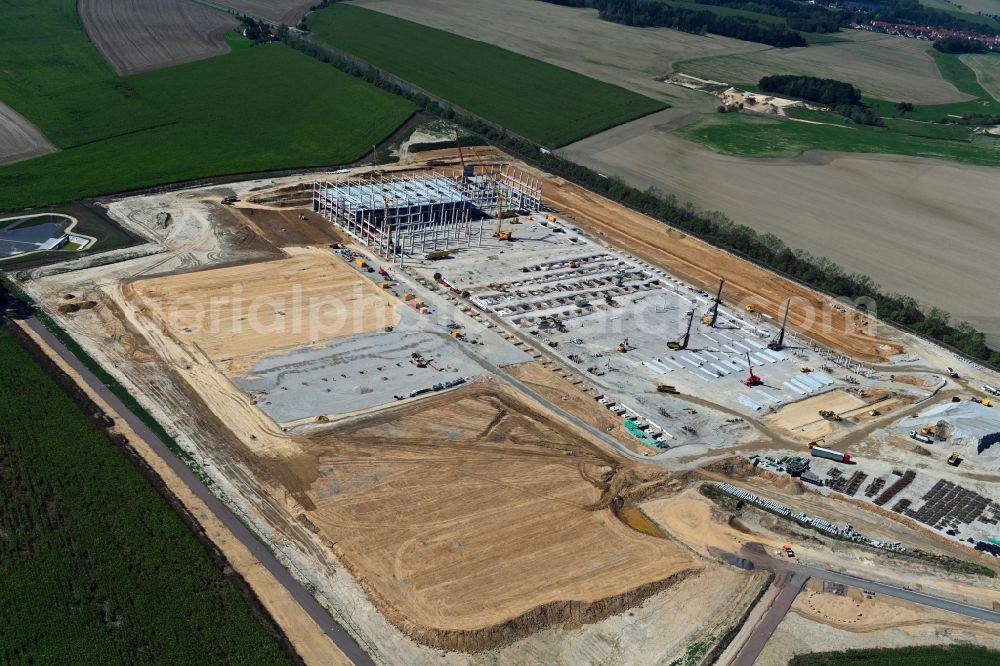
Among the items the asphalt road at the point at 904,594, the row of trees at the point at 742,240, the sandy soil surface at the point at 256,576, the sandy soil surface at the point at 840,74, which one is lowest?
the sandy soil surface at the point at 256,576

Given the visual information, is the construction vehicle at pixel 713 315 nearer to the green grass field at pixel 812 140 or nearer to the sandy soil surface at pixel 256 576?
the sandy soil surface at pixel 256 576

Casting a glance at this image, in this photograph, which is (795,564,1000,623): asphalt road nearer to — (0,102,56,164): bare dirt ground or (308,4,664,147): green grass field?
(308,4,664,147): green grass field

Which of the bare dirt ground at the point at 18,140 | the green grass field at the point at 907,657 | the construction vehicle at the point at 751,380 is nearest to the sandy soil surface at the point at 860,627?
the green grass field at the point at 907,657

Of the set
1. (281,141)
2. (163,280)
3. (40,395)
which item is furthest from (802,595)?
(281,141)

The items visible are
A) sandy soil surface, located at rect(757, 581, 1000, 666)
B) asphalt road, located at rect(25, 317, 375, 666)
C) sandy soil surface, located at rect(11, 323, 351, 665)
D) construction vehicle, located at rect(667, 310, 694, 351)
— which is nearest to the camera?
sandy soil surface, located at rect(11, 323, 351, 665)

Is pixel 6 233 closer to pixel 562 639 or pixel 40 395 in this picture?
pixel 40 395

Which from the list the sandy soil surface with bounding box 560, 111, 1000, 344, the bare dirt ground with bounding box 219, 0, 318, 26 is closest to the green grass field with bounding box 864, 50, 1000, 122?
the sandy soil surface with bounding box 560, 111, 1000, 344

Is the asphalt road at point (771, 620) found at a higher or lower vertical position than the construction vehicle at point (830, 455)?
lower
